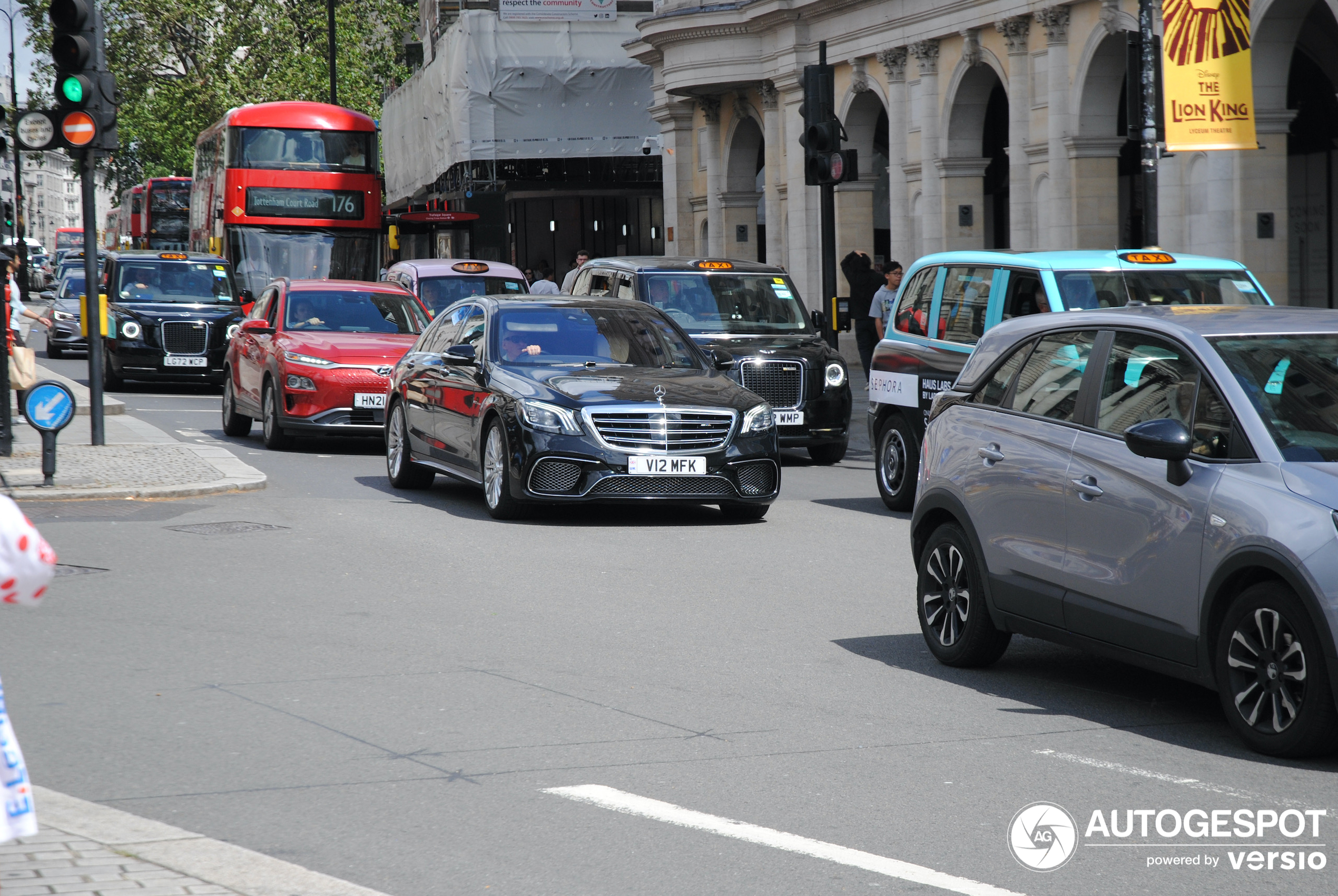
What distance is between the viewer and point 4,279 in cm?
1465

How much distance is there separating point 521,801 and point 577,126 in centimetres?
4403

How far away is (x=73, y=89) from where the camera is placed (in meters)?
14.0

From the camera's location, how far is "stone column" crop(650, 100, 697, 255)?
135 ft

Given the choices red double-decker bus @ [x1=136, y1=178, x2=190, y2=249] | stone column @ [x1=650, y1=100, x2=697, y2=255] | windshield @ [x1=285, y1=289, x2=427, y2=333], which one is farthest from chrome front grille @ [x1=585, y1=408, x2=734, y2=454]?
red double-decker bus @ [x1=136, y1=178, x2=190, y2=249]

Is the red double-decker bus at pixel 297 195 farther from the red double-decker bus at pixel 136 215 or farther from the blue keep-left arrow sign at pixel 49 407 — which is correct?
the red double-decker bus at pixel 136 215

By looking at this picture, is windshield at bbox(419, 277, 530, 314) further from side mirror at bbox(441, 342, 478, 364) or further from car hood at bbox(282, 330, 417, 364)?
side mirror at bbox(441, 342, 478, 364)

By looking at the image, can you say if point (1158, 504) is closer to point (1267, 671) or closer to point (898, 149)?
point (1267, 671)

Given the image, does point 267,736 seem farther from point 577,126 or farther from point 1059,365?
point 577,126

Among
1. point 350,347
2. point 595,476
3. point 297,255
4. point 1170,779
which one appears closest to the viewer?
point 1170,779

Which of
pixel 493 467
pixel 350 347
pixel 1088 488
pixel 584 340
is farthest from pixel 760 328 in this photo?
pixel 1088 488

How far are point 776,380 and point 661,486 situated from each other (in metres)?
5.02

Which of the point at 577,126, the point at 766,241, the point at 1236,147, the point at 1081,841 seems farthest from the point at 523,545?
the point at 577,126

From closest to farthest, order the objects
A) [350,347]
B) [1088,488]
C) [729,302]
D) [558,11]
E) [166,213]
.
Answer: [1088,488]
[350,347]
[729,302]
[558,11]
[166,213]

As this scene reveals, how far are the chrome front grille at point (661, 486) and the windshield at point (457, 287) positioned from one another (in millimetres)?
11122
